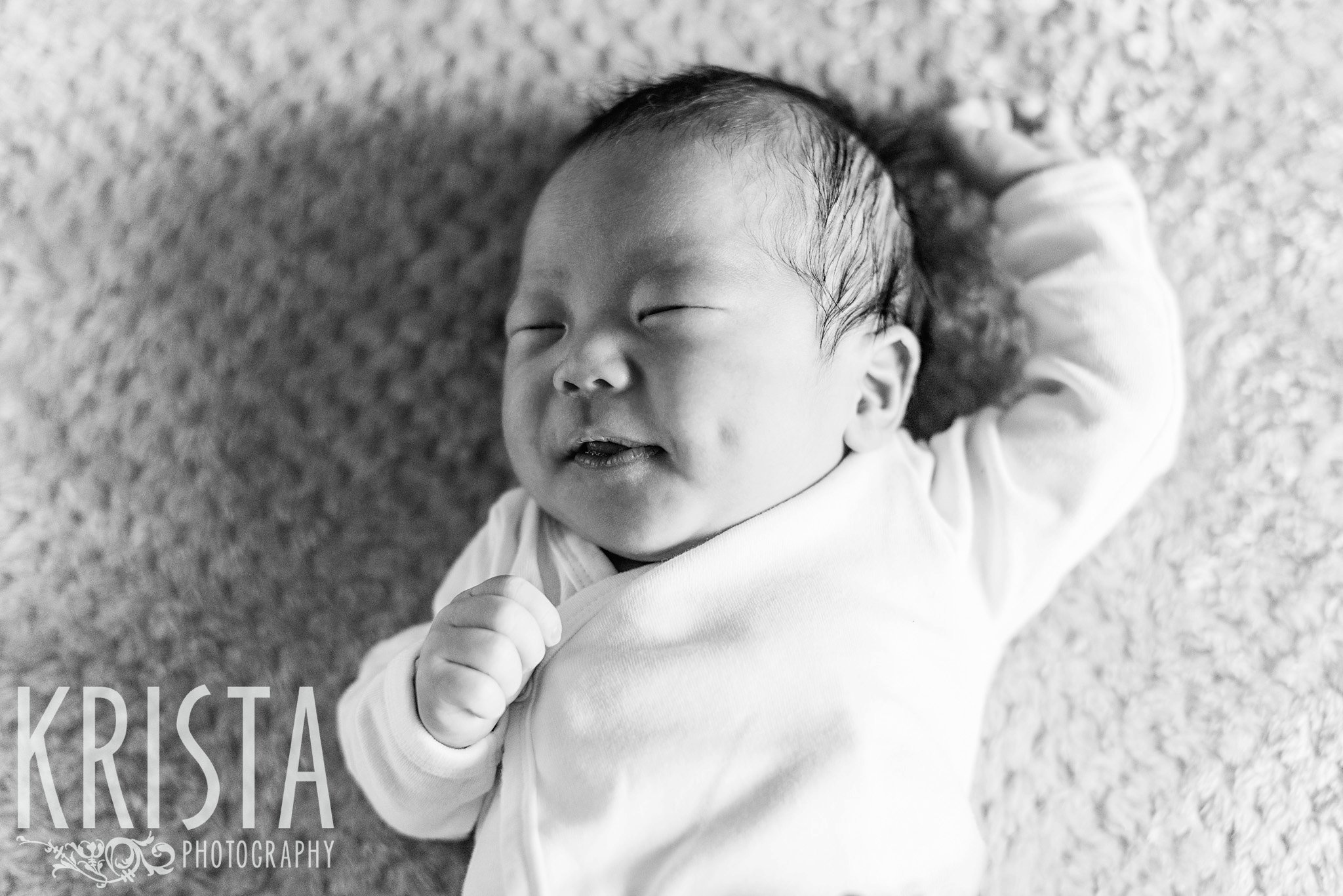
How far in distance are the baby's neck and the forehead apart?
0.79 feet

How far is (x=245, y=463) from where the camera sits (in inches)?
46.4

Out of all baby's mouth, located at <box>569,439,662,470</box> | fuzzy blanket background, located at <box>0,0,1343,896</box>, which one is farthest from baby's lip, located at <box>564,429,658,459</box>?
fuzzy blanket background, located at <box>0,0,1343,896</box>

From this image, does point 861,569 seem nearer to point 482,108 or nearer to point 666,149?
point 666,149

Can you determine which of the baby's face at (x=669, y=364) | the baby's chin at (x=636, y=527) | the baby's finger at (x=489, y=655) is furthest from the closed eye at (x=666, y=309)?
the baby's finger at (x=489, y=655)

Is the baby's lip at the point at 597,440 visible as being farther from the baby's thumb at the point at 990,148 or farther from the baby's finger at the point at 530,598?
the baby's thumb at the point at 990,148

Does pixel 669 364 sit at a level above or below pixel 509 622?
above

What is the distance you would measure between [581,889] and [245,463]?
0.52 meters

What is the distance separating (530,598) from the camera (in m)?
0.93

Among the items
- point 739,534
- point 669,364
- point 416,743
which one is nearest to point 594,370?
point 669,364

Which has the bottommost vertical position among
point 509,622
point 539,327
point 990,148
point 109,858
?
point 109,858

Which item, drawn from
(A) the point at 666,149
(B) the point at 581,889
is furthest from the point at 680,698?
(A) the point at 666,149

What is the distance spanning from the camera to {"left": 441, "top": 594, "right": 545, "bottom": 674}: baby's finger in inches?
35.7

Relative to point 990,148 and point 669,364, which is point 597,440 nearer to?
point 669,364

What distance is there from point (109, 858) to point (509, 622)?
0.49m
